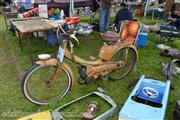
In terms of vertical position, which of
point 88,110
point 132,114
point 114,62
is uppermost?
point 114,62

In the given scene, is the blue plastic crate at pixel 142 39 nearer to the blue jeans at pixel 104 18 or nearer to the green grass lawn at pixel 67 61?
the green grass lawn at pixel 67 61

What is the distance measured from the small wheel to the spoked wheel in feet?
3.01

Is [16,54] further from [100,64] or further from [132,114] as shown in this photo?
[132,114]

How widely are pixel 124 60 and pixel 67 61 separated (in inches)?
51.0

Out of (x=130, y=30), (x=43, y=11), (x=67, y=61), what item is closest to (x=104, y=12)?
(x=43, y=11)

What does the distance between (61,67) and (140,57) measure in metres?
2.50

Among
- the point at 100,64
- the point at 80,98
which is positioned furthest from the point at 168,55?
the point at 80,98

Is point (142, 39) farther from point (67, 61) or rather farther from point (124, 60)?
point (67, 61)

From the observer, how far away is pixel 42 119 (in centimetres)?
251

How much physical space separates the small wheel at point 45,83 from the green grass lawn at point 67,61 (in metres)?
0.13

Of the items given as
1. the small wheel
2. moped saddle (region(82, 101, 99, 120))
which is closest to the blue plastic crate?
the small wheel

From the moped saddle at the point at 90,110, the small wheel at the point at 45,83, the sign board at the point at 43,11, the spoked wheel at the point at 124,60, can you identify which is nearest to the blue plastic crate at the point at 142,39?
the spoked wheel at the point at 124,60

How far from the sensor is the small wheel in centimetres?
295

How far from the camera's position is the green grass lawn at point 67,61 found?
10.2 ft
